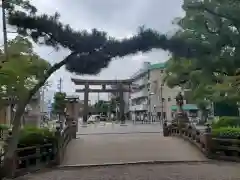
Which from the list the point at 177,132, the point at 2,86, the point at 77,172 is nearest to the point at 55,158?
the point at 77,172

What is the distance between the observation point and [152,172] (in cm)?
1145

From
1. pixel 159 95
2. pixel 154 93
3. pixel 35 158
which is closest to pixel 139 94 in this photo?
pixel 154 93

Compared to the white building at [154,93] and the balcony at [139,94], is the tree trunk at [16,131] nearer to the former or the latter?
the white building at [154,93]

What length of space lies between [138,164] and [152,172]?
180 centimetres

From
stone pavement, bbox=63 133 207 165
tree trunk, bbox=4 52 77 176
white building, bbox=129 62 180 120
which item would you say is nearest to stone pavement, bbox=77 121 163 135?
stone pavement, bbox=63 133 207 165

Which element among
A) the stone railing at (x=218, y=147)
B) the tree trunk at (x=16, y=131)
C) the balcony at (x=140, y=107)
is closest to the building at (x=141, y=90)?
the balcony at (x=140, y=107)

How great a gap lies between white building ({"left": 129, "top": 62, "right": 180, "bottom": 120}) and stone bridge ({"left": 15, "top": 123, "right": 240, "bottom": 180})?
5351cm

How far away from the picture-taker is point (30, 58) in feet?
32.3

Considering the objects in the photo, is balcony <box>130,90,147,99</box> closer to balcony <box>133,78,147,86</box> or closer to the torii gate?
balcony <box>133,78,147,86</box>

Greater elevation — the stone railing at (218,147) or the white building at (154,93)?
the white building at (154,93)

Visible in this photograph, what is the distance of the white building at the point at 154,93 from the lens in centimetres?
7456

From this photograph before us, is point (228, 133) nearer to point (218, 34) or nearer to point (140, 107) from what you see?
point (218, 34)

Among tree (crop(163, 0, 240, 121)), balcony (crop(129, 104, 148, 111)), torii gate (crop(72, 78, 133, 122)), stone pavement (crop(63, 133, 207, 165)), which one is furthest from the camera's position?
balcony (crop(129, 104, 148, 111))

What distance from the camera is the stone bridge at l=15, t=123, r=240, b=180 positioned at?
11.0 m
